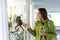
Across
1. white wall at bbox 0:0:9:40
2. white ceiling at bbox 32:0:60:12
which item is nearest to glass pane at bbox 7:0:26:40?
white wall at bbox 0:0:9:40

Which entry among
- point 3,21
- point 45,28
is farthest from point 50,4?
point 3,21

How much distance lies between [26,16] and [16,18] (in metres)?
0.29

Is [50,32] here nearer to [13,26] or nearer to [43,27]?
[43,27]

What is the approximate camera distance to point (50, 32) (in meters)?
2.33

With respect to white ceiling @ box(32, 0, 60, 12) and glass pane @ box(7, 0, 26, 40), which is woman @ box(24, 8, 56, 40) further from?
white ceiling @ box(32, 0, 60, 12)

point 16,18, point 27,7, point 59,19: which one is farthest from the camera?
point 59,19

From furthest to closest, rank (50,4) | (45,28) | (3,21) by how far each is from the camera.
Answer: (50,4)
(45,28)
(3,21)

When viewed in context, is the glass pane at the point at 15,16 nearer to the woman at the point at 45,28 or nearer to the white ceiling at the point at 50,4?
the woman at the point at 45,28

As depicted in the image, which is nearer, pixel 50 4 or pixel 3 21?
pixel 3 21

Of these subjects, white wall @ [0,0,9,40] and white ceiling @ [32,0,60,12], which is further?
white ceiling @ [32,0,60,12]

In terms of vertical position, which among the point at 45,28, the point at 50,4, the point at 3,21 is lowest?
the point at 45,28

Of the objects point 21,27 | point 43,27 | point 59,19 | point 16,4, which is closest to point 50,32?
point 43,27

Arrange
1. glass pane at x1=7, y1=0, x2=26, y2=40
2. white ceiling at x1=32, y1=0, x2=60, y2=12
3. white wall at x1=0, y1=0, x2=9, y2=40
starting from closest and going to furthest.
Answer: white wall at x1=0, y1=0, x2=9, y2=40, glass pane at x1=7, y1=0, x2=26, y2=40, white ceiling at x1=32, y1=0, x2=60, y2=12

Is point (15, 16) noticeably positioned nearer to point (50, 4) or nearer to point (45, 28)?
point (45, 28)
